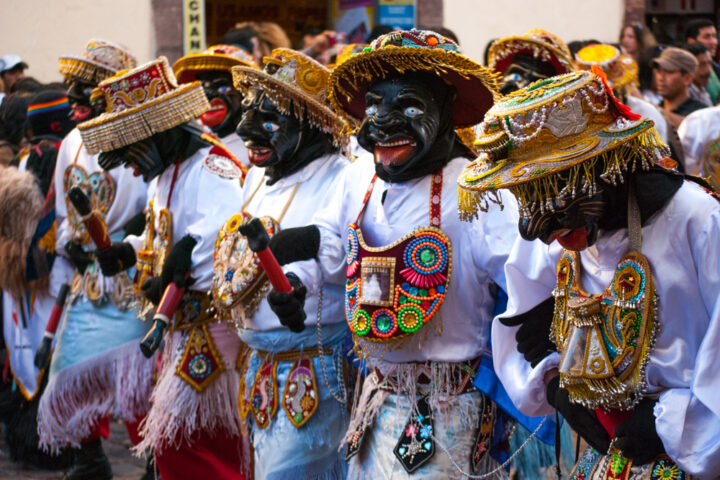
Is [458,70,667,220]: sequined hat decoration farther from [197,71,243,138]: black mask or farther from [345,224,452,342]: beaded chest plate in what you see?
[197,71,243,138]: black mask

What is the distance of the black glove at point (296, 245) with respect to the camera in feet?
13.4

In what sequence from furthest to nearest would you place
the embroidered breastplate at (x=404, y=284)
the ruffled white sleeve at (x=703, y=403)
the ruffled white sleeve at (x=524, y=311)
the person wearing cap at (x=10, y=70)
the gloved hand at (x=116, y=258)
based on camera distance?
the person wearing cap at (x=10, y=70) < the gloved hand at (x=116, y=258) < the embroidered breastplate at (x=404, y=284) < the ruffled white sleeve at (x=524, y=311) < the ruffled white sleeve at (x=703, y=403)

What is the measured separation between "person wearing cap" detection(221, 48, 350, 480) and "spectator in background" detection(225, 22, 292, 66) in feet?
13.8

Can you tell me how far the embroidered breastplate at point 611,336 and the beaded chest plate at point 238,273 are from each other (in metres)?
1.74

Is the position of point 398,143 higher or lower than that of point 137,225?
higher

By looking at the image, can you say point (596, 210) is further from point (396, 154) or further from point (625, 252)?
point (396, 154)

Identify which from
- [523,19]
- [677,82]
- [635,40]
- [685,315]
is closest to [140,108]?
[685,315]

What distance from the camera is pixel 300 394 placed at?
4332 mm

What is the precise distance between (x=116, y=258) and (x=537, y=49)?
7.78 ft

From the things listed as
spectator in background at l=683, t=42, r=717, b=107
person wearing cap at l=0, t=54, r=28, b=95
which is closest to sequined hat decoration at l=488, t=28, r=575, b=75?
spectator in background at l=683, t=42, r=717, b=107

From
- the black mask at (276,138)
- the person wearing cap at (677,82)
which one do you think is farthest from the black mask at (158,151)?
the person wearing cap at (677,82)

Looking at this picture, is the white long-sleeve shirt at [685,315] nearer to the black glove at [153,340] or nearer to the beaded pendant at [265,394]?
the beaded pendant at [265,394]

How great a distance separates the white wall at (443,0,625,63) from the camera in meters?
12.2

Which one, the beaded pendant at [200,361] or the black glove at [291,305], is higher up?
the black glove at [291,305]
